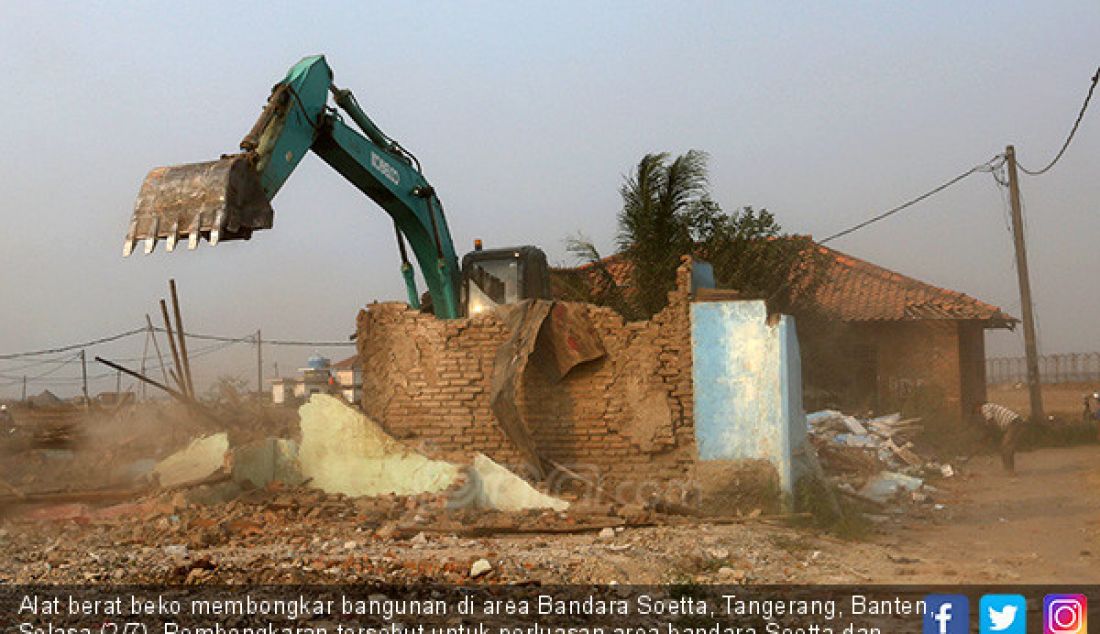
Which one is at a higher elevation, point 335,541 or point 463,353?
point 463,353

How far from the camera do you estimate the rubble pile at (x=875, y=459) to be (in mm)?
12438

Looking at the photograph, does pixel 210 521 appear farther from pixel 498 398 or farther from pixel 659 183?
pixel 659 183

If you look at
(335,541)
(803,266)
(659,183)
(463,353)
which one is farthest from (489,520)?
(803,266)

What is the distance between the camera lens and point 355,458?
10.7 metres

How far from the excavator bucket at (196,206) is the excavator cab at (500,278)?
156 inches

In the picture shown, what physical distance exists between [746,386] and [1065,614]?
165 inches

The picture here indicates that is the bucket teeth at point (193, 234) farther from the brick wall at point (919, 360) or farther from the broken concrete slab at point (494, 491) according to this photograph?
the brick wall at point (919, 360)

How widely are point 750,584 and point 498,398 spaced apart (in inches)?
152

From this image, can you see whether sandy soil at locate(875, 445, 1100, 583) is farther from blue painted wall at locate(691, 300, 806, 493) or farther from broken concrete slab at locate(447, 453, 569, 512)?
broken concrete slab at locate(447, 453, 569, 512)

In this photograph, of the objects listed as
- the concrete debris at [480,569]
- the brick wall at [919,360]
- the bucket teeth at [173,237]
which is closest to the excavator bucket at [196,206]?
the bucket teeth at [173,237]

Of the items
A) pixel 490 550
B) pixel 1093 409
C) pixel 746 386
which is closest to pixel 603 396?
pixel 746 386

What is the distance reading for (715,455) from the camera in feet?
32.6

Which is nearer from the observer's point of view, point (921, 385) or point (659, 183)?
point (659, 183)

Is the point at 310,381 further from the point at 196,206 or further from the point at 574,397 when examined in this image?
the point at 196,206
